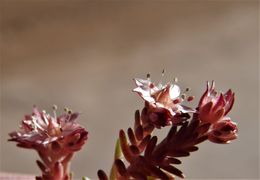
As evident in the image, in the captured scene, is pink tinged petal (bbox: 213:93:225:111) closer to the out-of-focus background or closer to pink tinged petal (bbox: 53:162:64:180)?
pink tinged petal (bbox: 53:162:64:180)

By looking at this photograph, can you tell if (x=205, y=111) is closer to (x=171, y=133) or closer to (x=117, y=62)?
(x=171, y=133)

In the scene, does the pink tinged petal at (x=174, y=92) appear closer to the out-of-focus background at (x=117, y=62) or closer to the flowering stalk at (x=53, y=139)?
the flowering stalk at (x=53, y=139)

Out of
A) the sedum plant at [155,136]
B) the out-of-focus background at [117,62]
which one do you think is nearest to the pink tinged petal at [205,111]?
the sedum plant at [155,136]

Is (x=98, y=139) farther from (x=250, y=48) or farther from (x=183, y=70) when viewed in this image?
(x=250, y=48)

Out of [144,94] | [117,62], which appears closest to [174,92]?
[144,94]

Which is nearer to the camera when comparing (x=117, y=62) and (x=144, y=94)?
(x=144, y=94)

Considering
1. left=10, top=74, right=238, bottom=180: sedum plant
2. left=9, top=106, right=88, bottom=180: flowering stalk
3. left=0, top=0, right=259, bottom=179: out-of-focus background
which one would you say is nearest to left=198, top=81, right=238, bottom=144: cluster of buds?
left=10, top=74, right=238, bottom=180: sedum plant

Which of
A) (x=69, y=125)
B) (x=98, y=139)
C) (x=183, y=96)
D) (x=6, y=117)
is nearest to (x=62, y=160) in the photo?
(x=69, y=125)
